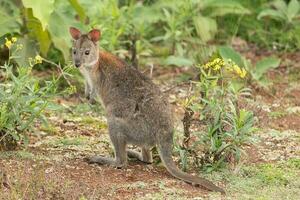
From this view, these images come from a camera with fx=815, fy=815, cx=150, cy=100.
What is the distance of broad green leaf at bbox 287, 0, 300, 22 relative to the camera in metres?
11.2

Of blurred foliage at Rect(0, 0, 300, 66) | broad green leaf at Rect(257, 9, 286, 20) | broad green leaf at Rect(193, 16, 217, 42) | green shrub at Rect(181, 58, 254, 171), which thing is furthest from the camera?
broad green leaf at Rect(257, 9, 286, 20)

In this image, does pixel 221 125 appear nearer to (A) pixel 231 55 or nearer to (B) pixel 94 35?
(B) pixel 94 35

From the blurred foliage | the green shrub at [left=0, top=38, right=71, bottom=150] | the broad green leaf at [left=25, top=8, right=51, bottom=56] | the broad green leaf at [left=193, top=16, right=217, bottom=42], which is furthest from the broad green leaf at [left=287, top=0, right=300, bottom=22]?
the green shrub at [left=0, top=38, right=71, bottom=150]

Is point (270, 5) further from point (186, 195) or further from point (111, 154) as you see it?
point (186, 195)

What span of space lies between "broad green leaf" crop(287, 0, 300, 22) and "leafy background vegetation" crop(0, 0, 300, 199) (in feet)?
0.05

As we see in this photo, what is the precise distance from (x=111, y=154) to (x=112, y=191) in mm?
1229

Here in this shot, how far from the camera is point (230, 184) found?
277 inches

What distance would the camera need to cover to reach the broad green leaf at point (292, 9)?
36.9 ft

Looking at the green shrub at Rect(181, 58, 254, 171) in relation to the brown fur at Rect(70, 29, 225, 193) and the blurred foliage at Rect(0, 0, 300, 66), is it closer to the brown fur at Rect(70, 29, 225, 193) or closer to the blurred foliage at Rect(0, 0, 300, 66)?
the brown fur at Rect(70, 29, 225, 193)

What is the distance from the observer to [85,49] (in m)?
7.79

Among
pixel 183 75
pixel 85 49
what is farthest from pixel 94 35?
pixel 183 75

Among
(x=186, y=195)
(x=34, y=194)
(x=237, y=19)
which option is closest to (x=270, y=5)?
(x=237, y=19)

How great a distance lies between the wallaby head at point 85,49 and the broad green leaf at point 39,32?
55.0 inches

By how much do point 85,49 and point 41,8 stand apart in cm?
70
